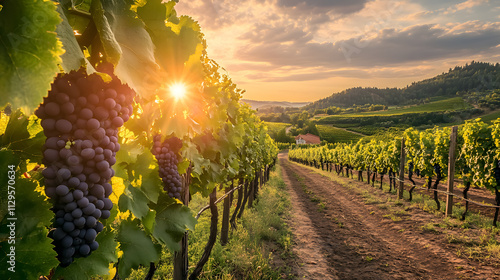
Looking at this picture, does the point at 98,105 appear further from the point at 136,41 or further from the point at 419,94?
the point at 419,94

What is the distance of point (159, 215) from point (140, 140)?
0.72 m

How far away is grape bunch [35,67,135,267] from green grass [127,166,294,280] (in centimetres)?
533

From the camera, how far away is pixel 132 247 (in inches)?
67.4

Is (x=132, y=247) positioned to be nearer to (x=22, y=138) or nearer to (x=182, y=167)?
(x=22, y=138)

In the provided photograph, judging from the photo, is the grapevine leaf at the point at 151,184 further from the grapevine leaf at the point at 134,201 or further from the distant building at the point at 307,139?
the distant building at the point at 307,139

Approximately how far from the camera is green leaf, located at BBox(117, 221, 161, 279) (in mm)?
1683

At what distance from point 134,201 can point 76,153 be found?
0.59 m

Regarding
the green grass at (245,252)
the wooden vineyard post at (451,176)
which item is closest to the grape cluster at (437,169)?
the wooden vineyard post at (451,176)

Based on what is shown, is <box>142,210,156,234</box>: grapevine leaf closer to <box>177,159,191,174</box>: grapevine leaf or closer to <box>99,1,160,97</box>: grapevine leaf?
<box>99,1,160,97</box>: grapevine leaf

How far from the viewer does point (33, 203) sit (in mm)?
942

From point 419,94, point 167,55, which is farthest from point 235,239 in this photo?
point 419,94

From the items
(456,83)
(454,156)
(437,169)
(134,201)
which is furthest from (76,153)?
(456,83)

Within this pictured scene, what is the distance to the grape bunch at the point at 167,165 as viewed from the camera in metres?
2.67

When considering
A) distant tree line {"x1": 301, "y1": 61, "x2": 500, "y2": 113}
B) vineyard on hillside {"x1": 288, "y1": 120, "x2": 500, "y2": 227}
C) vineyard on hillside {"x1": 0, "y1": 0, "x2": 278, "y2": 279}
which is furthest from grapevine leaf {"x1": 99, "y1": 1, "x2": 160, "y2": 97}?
distant tree line {"x1": 301, "y1": 61, "x2": 500, "y2": 113}
